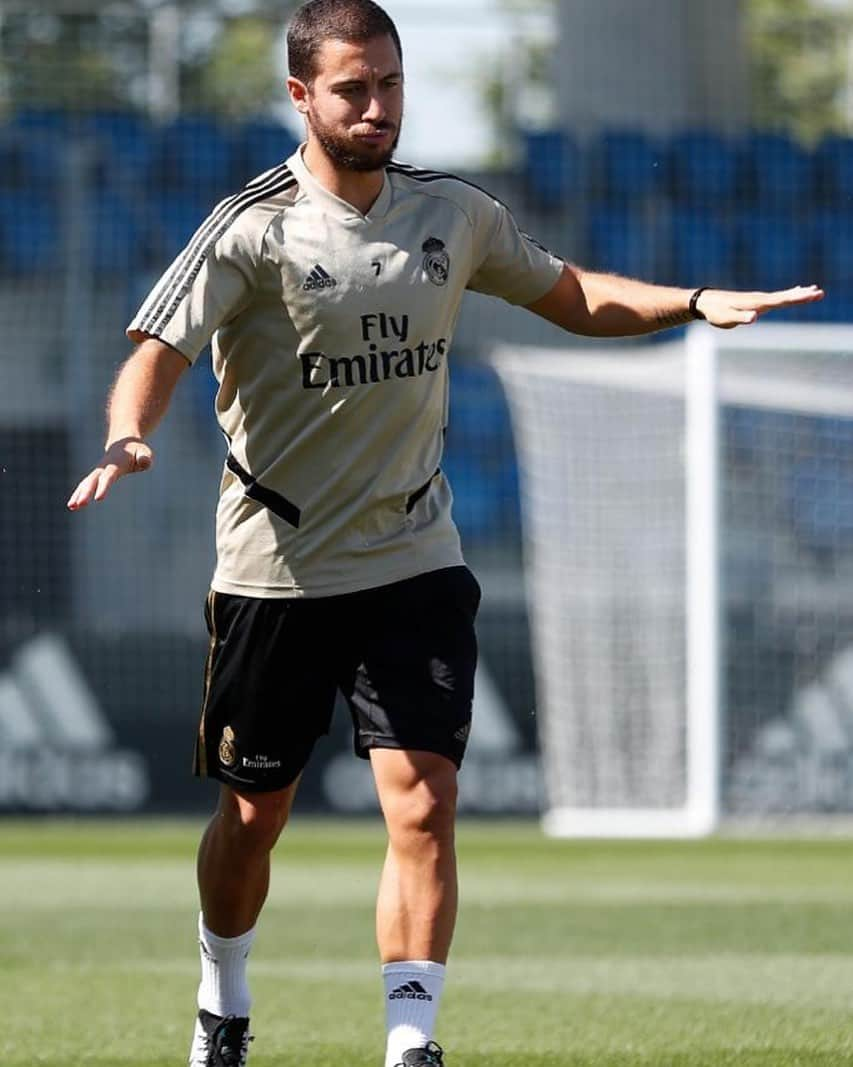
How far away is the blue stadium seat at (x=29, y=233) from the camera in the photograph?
19141mm

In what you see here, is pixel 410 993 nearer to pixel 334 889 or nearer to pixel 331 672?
pixel 331 672

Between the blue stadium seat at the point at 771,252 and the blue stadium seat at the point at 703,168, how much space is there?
0.31 meters

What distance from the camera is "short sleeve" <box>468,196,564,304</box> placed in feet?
17.7

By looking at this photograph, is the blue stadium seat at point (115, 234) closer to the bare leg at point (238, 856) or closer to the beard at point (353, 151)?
the bare leg at point (238, 856)

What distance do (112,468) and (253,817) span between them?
1.10m

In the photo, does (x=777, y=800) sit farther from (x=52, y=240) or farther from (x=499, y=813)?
(x=52, y=240)

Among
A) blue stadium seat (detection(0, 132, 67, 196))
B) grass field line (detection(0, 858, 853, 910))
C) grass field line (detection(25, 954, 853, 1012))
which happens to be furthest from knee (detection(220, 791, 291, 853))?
blue stadium seat (detection(0, 132, 67, 196))

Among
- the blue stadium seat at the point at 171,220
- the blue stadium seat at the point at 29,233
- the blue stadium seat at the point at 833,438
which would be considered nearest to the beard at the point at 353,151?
the blue stadium seat at the point at 833,438

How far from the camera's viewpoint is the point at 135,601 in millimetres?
17312

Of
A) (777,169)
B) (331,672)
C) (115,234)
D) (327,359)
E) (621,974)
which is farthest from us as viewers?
(777,169)

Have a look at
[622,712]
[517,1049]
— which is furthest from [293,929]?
[622,712]

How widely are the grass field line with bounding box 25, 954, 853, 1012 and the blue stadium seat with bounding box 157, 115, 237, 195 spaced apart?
40.5 ft

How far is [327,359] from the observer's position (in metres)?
5.09

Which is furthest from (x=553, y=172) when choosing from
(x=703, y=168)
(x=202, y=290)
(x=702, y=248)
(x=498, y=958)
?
(x=202, y=290)
